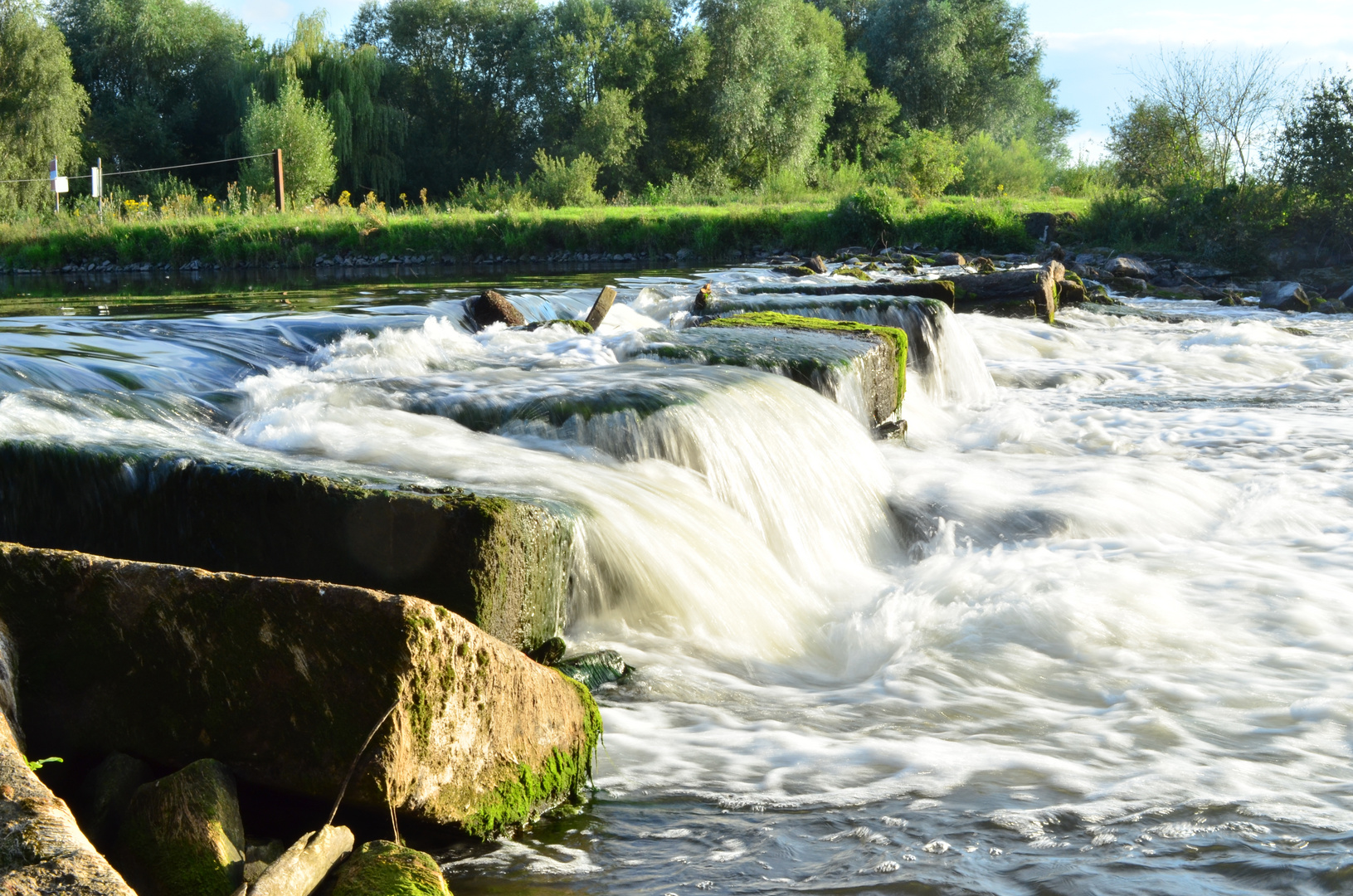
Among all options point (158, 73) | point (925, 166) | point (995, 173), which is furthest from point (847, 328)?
point (158, 73)

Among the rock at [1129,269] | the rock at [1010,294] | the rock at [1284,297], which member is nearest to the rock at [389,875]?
the rock at [1010,294]

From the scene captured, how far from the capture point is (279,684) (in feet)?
7.90

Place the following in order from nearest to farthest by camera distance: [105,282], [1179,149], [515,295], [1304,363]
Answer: [1304,363], [515,295], [105,282], [1179,149]

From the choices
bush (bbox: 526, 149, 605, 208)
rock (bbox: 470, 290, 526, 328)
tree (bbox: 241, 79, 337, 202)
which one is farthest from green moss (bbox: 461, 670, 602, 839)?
tree (bbox: 241, 79, 337, 202)

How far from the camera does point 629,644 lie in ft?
12.6

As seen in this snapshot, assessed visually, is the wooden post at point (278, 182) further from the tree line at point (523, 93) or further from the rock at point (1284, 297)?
the rock at point (1284, 297)

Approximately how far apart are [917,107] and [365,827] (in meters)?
46.0

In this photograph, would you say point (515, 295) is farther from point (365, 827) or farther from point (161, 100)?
point (161, 100)

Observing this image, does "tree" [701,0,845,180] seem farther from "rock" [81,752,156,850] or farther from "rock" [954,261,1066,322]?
"rock" [81,752,156,850]

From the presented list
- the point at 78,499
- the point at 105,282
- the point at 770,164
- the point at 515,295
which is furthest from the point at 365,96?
the point at 78,499

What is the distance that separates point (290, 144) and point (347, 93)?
4867mm

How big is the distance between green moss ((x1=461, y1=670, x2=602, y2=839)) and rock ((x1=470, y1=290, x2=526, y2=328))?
7500mm

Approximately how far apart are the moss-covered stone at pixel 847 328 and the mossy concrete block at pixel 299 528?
4640 mm

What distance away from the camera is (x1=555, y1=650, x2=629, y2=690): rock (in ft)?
11.4
